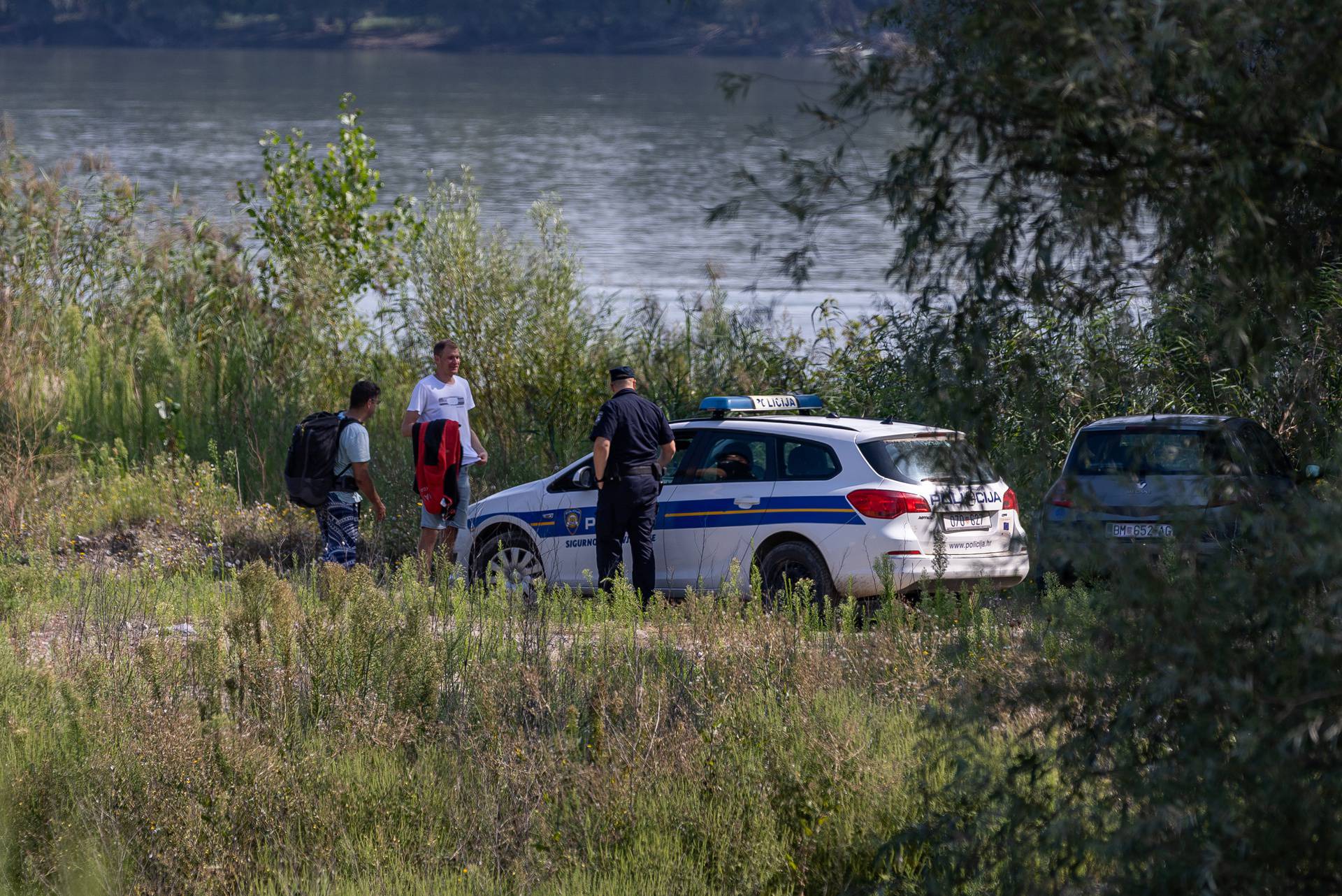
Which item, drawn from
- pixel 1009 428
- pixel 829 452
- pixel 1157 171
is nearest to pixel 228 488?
pixel 829 452

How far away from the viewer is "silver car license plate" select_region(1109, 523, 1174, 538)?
4031mm

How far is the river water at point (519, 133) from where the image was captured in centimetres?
3197

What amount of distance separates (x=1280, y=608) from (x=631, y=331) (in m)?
14.0

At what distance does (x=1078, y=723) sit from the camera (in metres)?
4.54

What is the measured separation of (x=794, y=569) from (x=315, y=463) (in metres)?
3.32

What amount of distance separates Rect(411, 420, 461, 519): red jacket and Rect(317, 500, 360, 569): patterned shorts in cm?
100

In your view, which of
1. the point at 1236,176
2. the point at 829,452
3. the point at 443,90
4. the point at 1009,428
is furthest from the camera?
the point at 443,90

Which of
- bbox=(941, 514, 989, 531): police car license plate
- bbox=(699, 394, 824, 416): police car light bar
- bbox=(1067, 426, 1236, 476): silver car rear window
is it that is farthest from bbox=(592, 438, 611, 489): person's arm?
bbox=(1067, 426, 1236, 476): silver car rear window

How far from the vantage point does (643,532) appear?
1105 centimetres

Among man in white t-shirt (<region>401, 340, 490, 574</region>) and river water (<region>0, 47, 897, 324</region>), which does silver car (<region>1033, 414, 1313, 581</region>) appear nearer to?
river water (<region>0, 47, 897, 324</region>)

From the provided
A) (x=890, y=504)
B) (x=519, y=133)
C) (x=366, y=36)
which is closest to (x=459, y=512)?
(x=890, y=504)

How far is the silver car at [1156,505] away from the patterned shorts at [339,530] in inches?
287

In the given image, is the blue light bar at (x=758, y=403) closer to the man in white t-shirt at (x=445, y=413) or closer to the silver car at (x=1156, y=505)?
the man in white t-shirt at (x=445, y=413)

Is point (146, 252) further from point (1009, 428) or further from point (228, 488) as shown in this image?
point (1009, 428)
